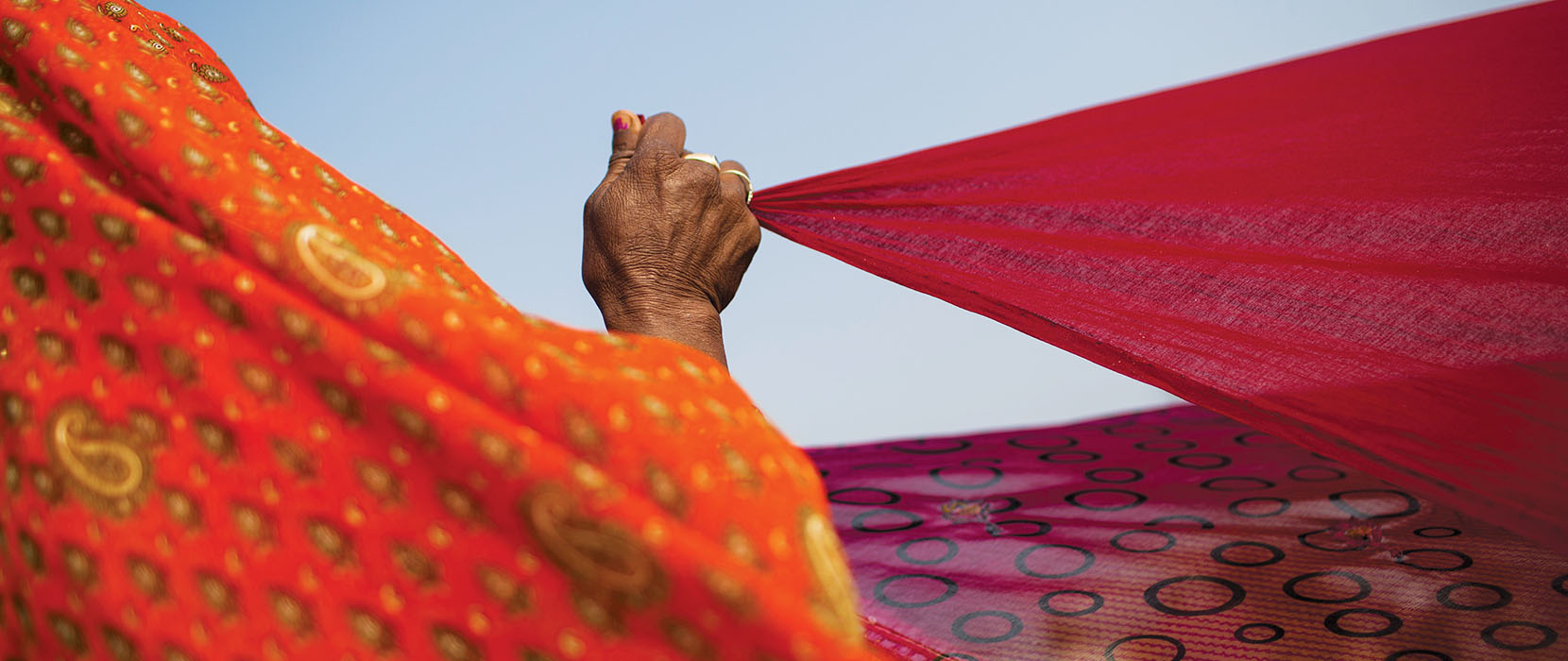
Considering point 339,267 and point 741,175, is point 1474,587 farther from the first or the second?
point 339,267

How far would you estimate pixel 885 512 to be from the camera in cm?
128

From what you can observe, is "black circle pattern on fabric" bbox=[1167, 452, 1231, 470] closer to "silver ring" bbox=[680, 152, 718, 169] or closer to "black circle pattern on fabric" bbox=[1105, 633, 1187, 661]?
"black circle pattern on fabric" bbox=[1105, 633, 1187, 661]

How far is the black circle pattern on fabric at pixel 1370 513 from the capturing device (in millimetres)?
1033

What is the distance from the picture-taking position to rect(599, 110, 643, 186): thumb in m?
1.03

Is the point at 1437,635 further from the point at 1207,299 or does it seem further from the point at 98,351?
the point at 98,351

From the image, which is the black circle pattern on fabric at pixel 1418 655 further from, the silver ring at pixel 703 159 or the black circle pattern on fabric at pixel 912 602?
the silver ring at pixel 703 159

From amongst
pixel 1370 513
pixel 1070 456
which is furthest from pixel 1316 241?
pixel 1070 456

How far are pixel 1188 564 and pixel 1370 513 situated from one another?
0.76ft

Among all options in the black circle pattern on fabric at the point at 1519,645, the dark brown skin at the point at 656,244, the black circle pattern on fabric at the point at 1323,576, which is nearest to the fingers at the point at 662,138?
the dark brown skin at the point at 656,244

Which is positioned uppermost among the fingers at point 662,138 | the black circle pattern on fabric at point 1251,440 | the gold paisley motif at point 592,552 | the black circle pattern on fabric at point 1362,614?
the fingers at point 662,138

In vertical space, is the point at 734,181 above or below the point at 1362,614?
above

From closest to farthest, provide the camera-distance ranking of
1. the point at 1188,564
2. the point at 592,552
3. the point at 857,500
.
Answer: the point at 592,552, the point at 1188,564, the point at 857,500

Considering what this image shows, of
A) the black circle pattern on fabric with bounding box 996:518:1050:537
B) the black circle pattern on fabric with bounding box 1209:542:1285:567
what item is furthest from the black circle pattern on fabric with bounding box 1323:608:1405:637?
the black circle pattern on fabric with bounding box 996:518:1050:537

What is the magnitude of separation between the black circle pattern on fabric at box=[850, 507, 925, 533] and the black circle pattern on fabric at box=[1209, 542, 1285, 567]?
0.35 meters
